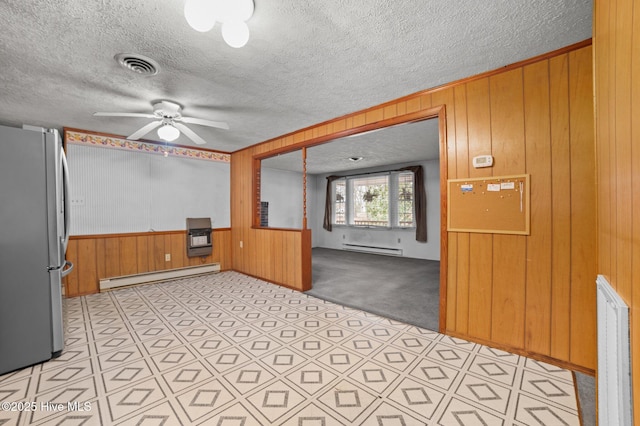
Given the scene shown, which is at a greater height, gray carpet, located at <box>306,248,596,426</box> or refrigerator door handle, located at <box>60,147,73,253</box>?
refrigerator door handle, located at <box>60,147,73,253</box>

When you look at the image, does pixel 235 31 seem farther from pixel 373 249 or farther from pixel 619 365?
pixel 373 249

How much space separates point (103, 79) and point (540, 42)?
11.6 ft

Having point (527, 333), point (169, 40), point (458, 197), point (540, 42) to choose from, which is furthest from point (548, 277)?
point (169, 40)

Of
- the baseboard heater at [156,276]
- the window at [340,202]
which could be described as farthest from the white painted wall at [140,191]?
the window at [340,202]

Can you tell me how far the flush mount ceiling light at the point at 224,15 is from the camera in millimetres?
1401

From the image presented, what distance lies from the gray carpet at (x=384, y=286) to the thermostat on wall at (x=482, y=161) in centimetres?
161

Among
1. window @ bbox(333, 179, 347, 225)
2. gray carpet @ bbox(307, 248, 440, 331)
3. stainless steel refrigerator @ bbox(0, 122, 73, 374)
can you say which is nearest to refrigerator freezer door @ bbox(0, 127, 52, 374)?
stainless steel refrigerator @ bbox(0, 122, 73, 374)

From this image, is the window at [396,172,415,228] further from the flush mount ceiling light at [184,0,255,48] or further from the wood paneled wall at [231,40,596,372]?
the flush mount ceiling light at [184,0,255,48]

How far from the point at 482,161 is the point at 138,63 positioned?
2969 millimetres

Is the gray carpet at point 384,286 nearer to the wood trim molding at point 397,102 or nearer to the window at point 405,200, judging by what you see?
the window at point 405,200

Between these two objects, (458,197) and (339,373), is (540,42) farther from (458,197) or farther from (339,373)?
(339,373)

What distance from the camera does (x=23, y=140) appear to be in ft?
6.73

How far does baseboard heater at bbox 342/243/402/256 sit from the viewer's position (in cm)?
694

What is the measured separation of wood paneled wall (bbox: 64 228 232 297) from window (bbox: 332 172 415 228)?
13.7 feet
